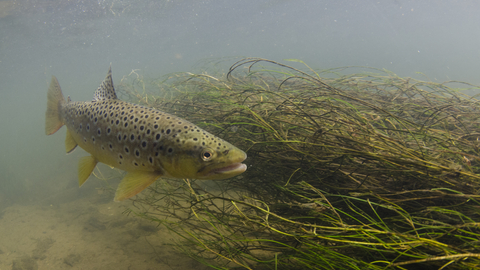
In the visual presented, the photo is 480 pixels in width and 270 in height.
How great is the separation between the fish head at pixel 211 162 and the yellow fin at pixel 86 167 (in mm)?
1826

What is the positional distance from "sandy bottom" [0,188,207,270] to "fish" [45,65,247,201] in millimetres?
1614

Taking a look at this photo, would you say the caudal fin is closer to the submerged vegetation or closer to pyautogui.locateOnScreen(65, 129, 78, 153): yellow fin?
pyautogui.locateOnScreen(65, 129, 78, 153): yellow fin

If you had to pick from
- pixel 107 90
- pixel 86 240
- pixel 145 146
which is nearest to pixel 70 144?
pixel 107 90

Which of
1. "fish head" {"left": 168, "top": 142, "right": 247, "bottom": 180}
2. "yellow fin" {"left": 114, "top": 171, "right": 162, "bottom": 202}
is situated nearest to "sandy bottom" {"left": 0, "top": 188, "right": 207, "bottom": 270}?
"yellow fin" {"left": 114, "top": 171, "right": 162, "bottom": 202}

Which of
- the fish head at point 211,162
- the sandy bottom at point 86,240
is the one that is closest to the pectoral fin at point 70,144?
the sandy bottom at point 86,240

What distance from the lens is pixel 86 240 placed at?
5449 millimetres

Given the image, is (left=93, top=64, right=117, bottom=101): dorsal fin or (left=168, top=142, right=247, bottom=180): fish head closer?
(left=168, top=142, right=247, bottom=180): fish head

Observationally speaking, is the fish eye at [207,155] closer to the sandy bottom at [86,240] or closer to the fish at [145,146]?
the fish at [145,146]

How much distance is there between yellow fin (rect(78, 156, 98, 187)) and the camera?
130 inches

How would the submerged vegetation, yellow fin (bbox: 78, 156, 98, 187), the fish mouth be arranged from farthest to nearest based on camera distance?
yellow fin (bbox: 78, 156, 98, 187) → the fish mouth → the submerged vegetation

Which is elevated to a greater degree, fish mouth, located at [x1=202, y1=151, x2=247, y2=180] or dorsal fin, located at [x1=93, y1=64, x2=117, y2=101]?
dorsal fin, located at [x1=93, y1=64, x2=117, y2=101]

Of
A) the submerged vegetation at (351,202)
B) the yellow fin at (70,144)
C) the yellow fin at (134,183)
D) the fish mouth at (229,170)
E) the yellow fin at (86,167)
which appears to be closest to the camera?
the submerged vegetation at (351,202)

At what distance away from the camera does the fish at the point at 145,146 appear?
2275 millimetres

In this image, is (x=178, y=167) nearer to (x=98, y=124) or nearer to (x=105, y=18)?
(x=98, y=124)
